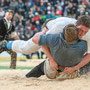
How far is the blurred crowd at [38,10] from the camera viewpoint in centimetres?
2116

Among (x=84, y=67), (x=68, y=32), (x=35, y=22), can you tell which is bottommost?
(x=35, y=22)

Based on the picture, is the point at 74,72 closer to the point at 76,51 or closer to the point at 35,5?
the point at 76,51

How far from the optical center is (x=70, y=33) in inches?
219

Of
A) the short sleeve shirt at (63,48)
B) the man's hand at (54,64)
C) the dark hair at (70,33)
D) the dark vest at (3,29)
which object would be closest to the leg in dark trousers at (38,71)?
the man's hand at (54,64)

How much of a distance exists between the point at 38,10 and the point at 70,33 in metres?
16.9

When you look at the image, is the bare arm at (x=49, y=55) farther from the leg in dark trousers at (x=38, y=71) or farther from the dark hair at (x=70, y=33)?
the leg in dark trousers at (x=38, y=71)

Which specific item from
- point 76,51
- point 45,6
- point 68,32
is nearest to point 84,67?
point 76,51

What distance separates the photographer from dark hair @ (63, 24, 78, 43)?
5.54 m

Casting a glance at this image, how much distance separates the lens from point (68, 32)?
554 centimetres

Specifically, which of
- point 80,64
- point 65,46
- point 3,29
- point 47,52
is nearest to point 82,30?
point 65,46

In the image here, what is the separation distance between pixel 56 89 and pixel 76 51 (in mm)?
928

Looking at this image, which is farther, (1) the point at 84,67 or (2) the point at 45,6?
(2) the point at 45,6

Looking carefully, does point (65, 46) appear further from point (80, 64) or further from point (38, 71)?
point (38, 71)

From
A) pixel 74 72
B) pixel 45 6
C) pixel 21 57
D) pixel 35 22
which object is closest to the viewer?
pixel 74 72
